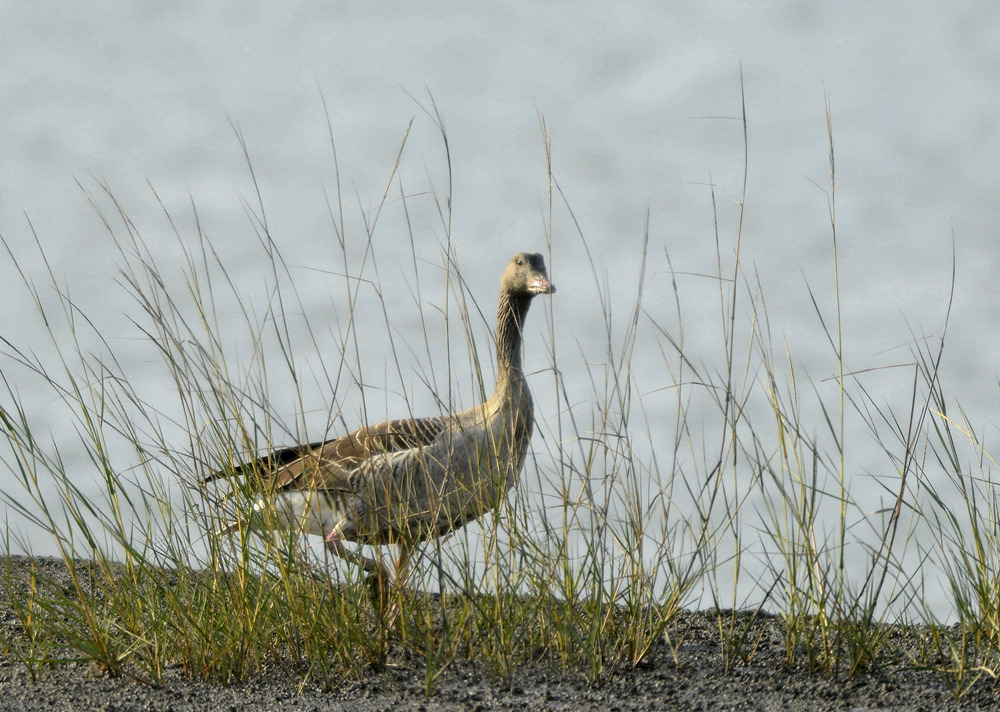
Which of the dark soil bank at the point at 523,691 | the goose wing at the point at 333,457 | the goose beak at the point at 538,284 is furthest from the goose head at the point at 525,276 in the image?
the dark soil bank at the point at 523,691

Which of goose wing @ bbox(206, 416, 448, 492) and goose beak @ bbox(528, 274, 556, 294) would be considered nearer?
goose wing @ bbox(206, 416, 448, 492)

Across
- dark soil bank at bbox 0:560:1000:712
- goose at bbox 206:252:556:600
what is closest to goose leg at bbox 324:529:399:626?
goose at bbox 206:252:556:600

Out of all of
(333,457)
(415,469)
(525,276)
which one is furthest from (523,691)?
(525,276)

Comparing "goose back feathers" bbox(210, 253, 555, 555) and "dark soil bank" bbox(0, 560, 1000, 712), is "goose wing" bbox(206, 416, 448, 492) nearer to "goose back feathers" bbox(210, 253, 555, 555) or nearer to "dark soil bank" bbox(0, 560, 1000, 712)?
"goose back feathers" bbox(210, 253, 555, 555)

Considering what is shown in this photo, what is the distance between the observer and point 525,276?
469 cm

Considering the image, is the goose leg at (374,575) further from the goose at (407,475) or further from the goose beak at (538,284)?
the goose beak at (538,284)

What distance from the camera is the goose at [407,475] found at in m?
2.98

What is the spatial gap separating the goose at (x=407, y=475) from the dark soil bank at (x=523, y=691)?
30 cm

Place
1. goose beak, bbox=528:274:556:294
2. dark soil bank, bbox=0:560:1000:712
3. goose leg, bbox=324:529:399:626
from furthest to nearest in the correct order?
goose beak, bbox=528:274:556:294, goose leg, bbox=324:529:399:626, dark soil bank, bbox=0:560:1000:712

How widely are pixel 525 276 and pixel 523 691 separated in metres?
2.20

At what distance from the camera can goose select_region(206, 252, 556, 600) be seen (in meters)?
2.98

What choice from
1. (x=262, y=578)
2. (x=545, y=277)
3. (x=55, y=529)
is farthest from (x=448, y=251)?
(x=545, y=277)

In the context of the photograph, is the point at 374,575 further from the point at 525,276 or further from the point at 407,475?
the point at 525,276

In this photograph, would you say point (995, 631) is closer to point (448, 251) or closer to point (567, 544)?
point (567, 544)
